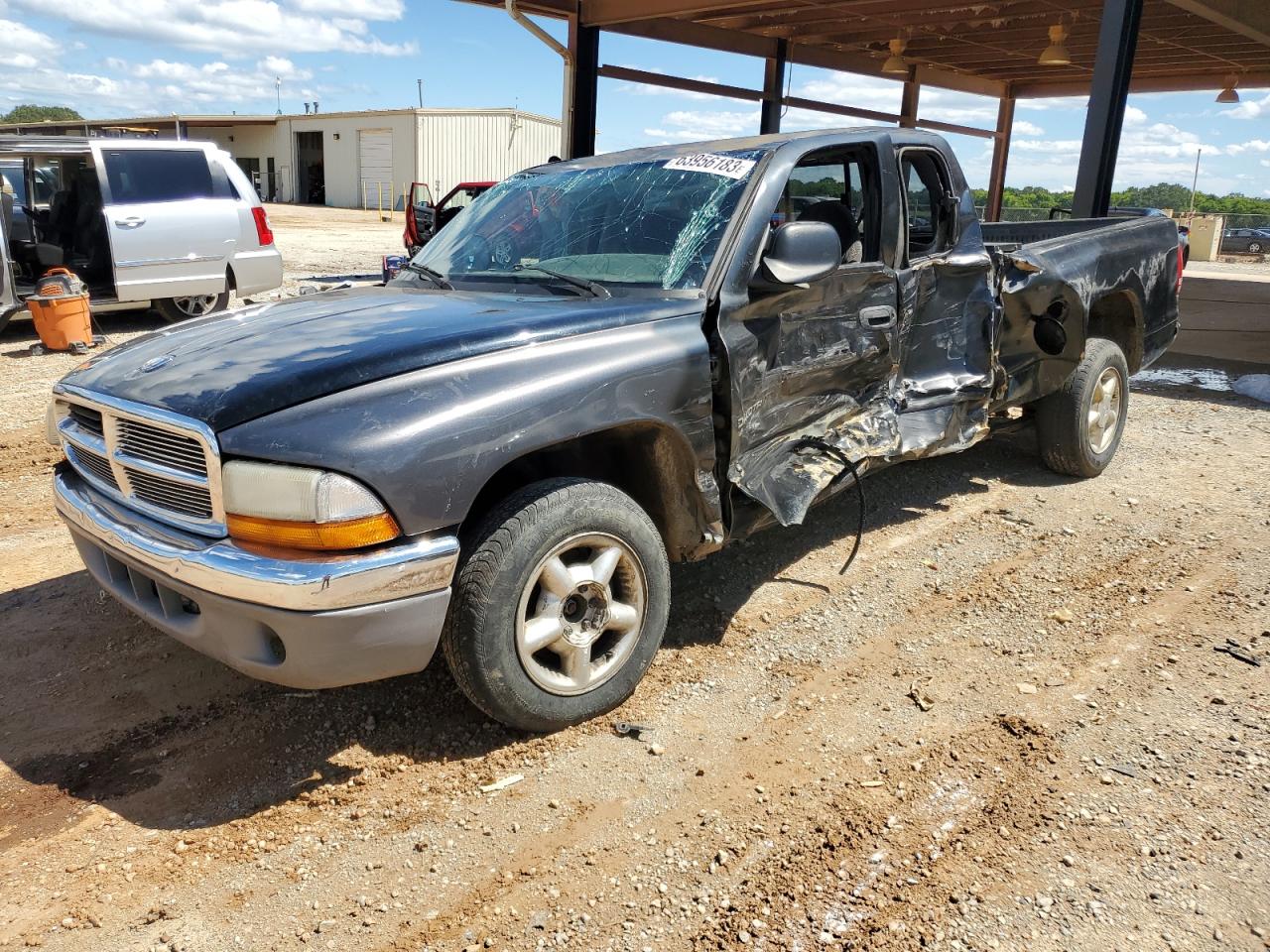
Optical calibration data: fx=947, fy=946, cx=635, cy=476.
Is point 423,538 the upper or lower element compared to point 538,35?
lower

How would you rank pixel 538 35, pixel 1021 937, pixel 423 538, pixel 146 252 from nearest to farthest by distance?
1. pixel 1021 937
2. pixel 423 538
3. pixel 146 252
4. pixel 538 35

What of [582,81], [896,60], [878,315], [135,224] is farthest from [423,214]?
[878,315]

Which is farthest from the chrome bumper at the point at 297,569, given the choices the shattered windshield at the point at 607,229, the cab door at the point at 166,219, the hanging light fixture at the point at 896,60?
the hanging light fixture at the point at 896,60

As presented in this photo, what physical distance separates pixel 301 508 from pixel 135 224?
29.4 feet

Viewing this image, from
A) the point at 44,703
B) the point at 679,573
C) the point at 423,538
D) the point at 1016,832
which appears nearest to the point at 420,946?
the point at 423,538

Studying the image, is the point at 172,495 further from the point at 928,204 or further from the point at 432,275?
the point at 928,204

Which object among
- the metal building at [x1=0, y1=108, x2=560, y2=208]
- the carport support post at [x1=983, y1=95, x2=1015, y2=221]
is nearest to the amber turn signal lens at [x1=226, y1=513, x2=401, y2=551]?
the carport support post at [x1=983, y1=95, x2=1015, y2=221]

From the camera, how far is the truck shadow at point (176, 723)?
279 centimetres

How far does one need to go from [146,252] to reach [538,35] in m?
5.36

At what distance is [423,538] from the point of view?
8.43 ft

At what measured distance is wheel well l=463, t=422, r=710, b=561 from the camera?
3127 mm

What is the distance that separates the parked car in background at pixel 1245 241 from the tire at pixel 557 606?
3967cm

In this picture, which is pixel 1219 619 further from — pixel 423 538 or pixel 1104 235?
pixel 423 538

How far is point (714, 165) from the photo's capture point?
3.77 m
